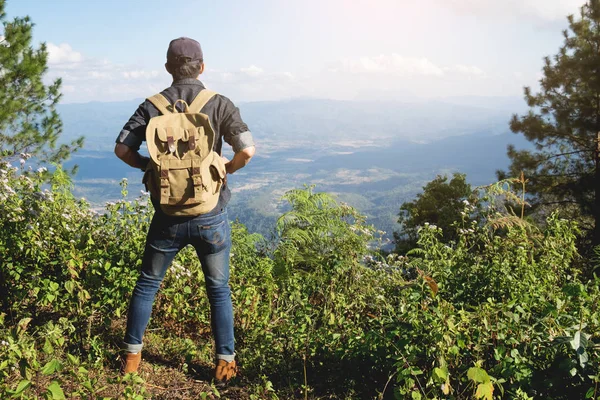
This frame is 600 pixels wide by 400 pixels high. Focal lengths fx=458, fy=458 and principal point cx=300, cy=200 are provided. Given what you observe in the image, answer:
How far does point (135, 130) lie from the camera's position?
9.02 ft

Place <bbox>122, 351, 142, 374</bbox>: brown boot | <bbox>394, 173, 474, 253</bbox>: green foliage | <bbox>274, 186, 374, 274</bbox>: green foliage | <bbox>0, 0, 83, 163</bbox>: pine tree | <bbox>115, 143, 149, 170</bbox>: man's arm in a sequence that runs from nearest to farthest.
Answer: <bbox>115, 143, 149, 170</bbox>: man's arm
<bbox>122, 351, 142, 374</bbox>: brown boot
<bbox>274, 186, 374, 274</bbox>: green foliage
<bbox>0, 0, 83, 163</bbox>: pine tree
<bbox>394, 173, 474, 253</bbox>: green foliage

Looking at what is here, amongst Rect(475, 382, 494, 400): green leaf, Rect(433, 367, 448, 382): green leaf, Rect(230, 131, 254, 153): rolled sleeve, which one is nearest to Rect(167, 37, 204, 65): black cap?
Rect(230, 131, 254, 153): rolled sleeve

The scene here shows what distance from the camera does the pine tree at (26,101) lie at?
1427 cm

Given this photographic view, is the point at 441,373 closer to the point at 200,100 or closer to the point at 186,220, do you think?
the point at 186,220

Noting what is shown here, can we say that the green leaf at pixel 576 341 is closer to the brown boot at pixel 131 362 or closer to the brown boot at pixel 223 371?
the brown boot at pixel 223 371

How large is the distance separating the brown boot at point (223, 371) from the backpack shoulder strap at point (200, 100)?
1648mm

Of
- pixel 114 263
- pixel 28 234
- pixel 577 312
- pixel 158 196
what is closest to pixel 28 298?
pixel 28 234

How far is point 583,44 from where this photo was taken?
53.1 feet

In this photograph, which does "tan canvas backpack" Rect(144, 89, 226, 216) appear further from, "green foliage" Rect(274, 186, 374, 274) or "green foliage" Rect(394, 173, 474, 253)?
"green foliage" Rect(394, 173, 474, 253)

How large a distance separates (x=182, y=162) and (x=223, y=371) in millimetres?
1418

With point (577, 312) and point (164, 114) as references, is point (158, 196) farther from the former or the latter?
point (577, 312)

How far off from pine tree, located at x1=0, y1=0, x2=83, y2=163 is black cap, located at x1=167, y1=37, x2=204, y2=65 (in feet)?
44.5

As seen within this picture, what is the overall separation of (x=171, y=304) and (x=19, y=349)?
1319mm

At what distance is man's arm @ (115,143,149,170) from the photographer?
9.00ft
